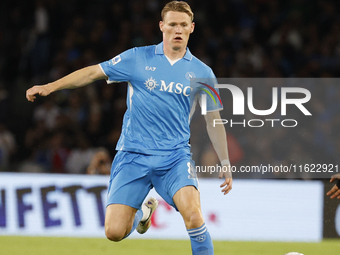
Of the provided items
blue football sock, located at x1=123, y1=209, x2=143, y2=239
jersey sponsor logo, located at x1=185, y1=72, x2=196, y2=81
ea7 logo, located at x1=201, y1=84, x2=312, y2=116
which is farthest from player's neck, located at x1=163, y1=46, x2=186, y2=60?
ea7 logo, located at x1=201, y1=84, x2=312, y2=116

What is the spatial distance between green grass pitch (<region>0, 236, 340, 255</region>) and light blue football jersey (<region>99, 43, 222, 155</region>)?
7.08 feet

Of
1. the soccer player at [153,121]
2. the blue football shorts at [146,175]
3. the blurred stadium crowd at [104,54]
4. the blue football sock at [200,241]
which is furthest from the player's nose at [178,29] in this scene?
the blurred stadium crowd at [104,54]

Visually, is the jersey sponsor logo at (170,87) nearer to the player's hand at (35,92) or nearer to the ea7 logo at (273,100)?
the player's hand at (35,92)

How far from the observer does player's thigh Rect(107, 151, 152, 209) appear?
5.07 metres

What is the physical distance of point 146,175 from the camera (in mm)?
5098

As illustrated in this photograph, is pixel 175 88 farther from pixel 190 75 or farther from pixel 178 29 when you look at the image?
pixel 178 29

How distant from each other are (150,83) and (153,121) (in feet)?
1.07

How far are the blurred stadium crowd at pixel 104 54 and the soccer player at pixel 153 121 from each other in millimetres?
4026

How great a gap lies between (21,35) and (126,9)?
84.6 inches

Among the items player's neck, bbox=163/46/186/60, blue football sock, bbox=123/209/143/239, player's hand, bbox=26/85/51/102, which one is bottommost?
blue football sock, bbox=123/209/143/239

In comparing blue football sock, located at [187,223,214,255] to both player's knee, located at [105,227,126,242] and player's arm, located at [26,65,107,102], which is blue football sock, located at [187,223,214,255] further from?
player's arm, located at [26,65,107,102]

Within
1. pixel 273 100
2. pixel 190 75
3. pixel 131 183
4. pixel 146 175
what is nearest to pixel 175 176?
pixel 146 175

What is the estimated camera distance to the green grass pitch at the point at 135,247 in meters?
6.86

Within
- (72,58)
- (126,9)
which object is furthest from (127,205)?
(126,9)
